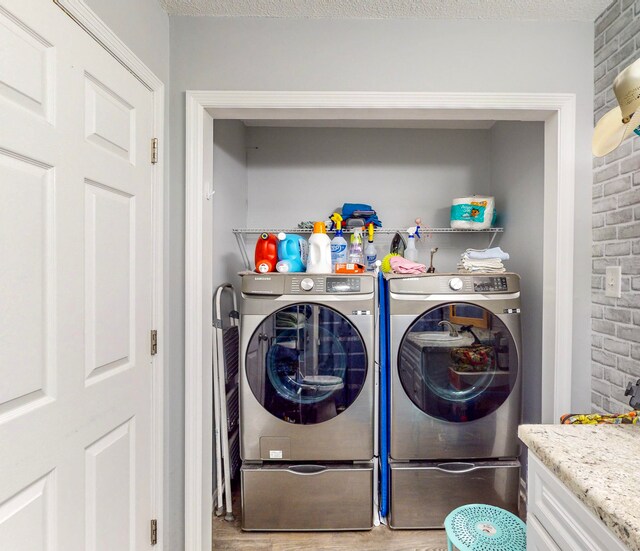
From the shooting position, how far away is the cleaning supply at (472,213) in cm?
236

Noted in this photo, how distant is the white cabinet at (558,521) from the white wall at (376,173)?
5.90 ft

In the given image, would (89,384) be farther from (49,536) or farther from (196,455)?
(196,455)

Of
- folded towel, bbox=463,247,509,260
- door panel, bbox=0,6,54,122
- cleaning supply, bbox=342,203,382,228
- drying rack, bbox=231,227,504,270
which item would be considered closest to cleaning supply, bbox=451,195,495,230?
drying rack, bbox=231,227,504,270

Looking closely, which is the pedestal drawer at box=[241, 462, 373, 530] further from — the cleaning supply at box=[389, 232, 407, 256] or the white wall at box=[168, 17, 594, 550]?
the cleaning supply at box=[389, 232, 407, 256]

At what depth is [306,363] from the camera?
1.99 metres

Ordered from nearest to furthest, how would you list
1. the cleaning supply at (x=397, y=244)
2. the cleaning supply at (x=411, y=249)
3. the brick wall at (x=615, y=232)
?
the brick wall at (x=615, y=232) → the cleaning supply at (x=411, y=249) → the cleaning supply at (x=397, y=244)

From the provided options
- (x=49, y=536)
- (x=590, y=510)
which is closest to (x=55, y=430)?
(x=49, y=536)

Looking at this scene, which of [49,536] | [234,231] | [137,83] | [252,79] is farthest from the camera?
[234,231]

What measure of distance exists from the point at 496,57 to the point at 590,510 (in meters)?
1.67

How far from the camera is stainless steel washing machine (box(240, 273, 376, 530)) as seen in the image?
1914mm

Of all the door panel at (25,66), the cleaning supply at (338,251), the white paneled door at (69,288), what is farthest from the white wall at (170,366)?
the cleaning supply at (338,251)

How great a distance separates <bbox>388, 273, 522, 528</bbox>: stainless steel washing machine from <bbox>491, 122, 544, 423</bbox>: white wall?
220 millimetres

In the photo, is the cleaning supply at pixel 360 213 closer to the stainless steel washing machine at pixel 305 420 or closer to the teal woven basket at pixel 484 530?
the stainless steel washing machine at pixel 305 420

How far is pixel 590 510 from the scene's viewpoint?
810 mm
